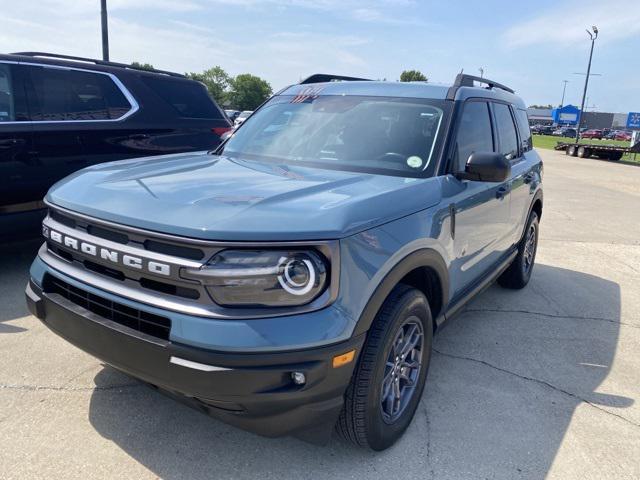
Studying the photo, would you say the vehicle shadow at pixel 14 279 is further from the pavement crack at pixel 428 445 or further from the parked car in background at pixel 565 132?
the parked car in background at pixel 565 132

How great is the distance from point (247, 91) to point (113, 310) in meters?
125

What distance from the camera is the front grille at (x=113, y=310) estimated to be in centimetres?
212

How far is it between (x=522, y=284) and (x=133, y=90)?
15.4ft

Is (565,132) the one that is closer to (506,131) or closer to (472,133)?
(506,131)

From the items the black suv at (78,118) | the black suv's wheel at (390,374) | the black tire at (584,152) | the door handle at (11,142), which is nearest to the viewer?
the black suv's wheel at (390,374)

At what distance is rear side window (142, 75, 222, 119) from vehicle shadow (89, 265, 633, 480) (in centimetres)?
378

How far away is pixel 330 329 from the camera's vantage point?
2.08m

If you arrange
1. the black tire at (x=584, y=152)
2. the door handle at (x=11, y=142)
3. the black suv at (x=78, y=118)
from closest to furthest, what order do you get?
the door handle at (x=11, y=142), the black suv at (x=78, y=118), the black tire at (x=584, y=152)

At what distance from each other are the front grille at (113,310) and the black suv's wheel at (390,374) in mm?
877

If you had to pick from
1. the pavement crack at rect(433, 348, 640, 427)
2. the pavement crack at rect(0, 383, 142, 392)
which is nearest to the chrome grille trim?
the pavement crack at rect(0, 383, 142, 392)

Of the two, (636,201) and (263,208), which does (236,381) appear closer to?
(263,208)

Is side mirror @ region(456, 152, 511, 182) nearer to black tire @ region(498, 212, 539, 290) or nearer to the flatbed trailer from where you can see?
black tire @ region(498, 212, 539, 290)

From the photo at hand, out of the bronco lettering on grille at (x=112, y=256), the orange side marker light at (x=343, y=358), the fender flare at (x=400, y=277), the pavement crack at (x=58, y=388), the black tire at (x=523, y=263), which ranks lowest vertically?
the pavement crack at (x=58, y=388)

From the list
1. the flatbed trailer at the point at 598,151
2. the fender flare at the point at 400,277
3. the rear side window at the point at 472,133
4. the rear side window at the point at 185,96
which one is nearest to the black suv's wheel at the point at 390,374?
the fender flare at the point at 400,277
